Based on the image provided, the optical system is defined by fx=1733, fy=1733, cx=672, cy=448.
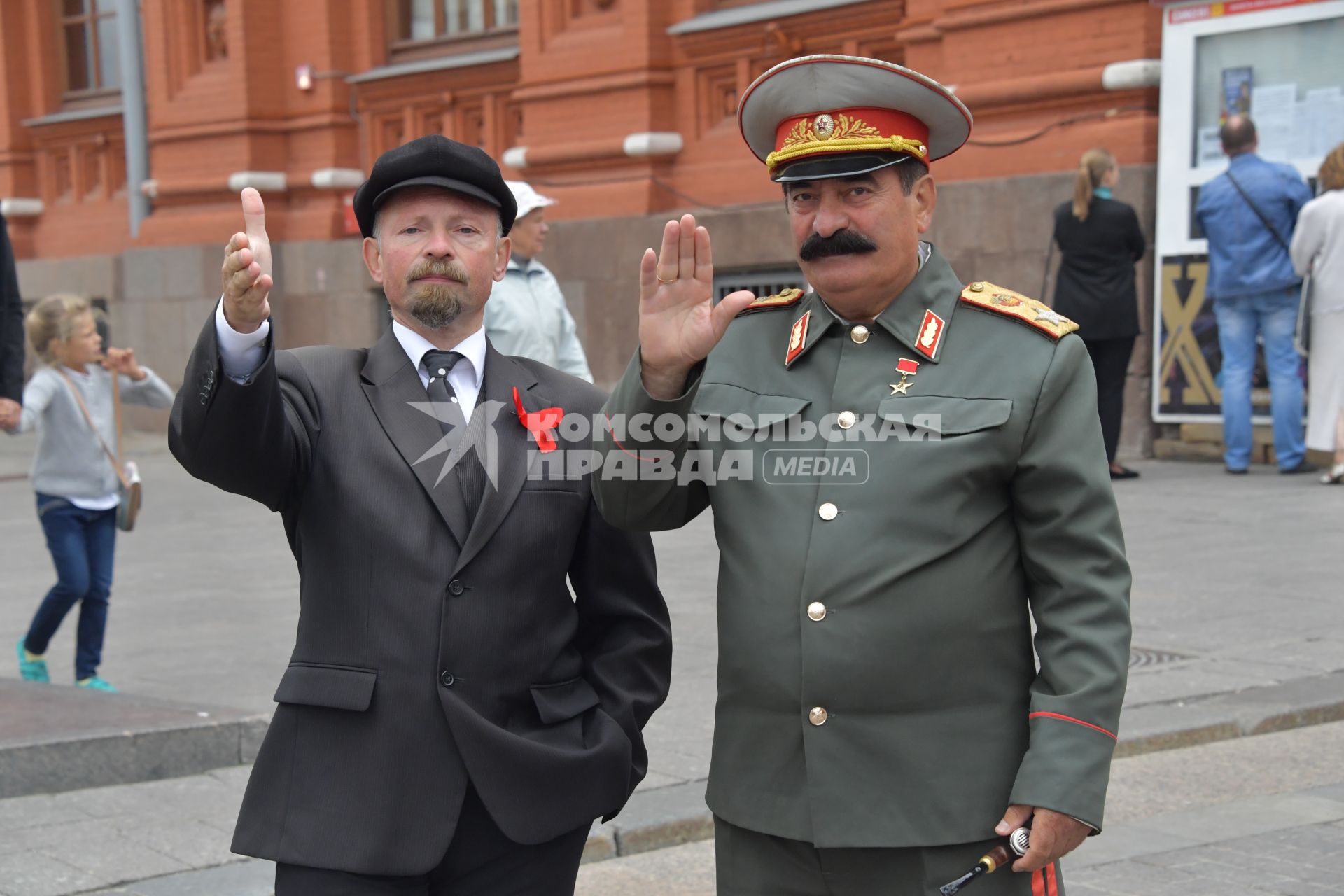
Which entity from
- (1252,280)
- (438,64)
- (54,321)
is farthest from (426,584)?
(438,64)

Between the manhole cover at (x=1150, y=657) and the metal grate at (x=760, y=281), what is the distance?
725 centimetres

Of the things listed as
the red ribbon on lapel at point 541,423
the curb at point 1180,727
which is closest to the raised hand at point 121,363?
the curb at point 1180,727

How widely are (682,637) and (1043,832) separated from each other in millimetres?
4821

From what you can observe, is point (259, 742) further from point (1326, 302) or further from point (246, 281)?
point (1326, 302)

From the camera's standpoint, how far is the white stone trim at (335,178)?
17.3 m

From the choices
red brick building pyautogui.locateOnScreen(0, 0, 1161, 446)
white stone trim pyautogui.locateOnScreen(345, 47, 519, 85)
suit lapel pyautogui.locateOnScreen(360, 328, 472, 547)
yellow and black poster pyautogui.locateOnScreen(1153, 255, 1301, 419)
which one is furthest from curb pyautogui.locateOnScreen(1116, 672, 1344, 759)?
white stone trim pyautogui.locateOnScreen(345, 47, 519, 85)

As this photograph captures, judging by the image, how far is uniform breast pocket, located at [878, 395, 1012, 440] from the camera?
2.63 metres

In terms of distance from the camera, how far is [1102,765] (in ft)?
8.41

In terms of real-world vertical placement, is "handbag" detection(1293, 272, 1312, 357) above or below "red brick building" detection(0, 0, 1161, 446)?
below

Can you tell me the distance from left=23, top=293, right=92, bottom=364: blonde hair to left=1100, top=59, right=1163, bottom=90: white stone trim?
23.7 feet

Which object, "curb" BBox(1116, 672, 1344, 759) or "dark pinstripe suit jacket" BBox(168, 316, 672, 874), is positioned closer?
"dark pinstripe suit jacket" BBox(168, 316, 672, 874)

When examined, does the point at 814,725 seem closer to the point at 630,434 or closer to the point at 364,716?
the point at 630,434

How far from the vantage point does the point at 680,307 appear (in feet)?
8.34

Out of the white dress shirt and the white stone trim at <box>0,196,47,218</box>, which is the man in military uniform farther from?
the white stone trim at <box>0,196,47,218</box>
